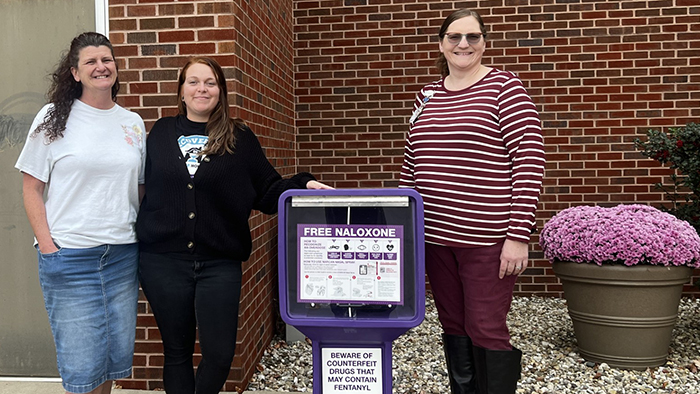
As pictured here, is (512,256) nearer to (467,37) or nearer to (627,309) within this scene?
(467,37)

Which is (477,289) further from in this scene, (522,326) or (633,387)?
(522,326)

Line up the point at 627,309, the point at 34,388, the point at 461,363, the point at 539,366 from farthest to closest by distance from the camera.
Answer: the point at 539,366
the point at 627,309
the point at 34,388
the point at 461,363

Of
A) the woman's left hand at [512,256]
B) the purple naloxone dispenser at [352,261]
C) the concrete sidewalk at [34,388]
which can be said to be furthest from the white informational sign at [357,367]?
the concrete sidewalk at [34,388]

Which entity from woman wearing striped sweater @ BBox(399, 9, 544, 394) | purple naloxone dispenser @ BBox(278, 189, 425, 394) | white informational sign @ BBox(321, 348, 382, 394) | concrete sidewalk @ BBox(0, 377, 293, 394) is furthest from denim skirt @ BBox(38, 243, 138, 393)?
woman wearing striped sweater @ BBox(399, 9, 544, 394)

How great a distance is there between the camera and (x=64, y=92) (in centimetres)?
223

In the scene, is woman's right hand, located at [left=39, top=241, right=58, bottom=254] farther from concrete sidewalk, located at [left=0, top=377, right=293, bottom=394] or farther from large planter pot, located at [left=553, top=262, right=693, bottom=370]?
large planter pot, located at [left=553, top=262, right=693, bottom=370]

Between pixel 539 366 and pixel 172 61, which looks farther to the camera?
pixel 539 366

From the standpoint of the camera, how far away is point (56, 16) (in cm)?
344

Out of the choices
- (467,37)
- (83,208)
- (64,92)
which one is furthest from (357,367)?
(64,92)

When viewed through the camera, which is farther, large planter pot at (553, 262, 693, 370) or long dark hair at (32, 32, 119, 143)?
large planter pot at (553, 262, 693, 370)

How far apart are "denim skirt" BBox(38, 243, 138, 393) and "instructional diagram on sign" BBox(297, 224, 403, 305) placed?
2.75 ft

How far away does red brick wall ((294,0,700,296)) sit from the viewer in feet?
16.8

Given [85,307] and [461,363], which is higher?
[85,307]

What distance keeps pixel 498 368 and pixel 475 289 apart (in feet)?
1.22
